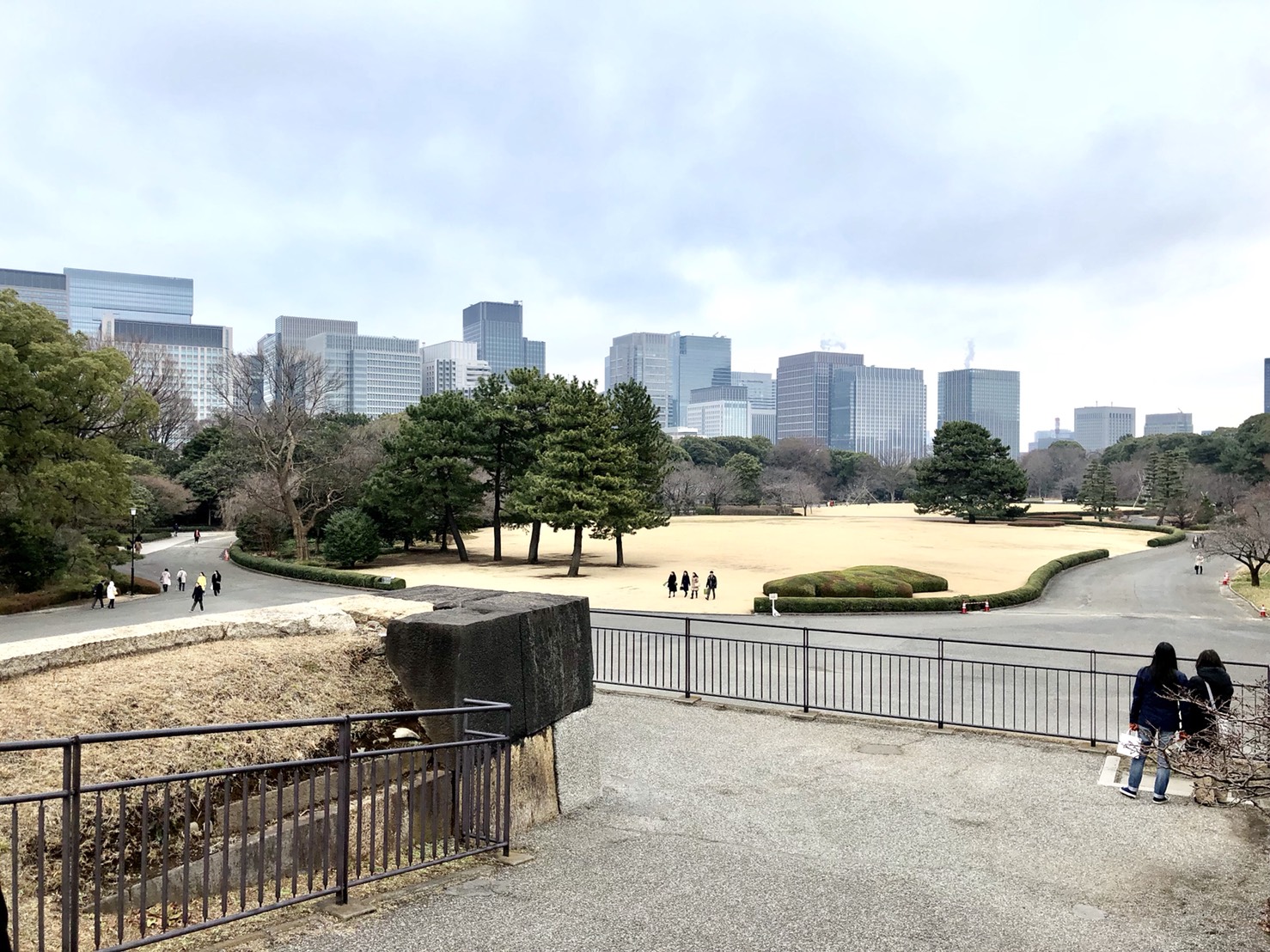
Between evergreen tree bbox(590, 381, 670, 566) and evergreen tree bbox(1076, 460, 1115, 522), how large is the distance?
186ft

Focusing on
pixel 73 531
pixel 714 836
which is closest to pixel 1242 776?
pixel 714 836

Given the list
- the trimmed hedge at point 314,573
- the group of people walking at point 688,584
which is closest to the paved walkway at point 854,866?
the group of people walking at point 688,584

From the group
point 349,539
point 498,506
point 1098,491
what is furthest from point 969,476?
point 349,539

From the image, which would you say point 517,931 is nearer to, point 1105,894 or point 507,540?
point 1105,894

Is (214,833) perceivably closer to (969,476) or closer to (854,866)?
(854,866)

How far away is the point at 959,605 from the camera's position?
31.0 meters

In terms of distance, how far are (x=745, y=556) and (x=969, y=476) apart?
4173cm

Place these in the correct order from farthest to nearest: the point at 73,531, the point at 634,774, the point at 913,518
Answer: the point at 913,518 < the point at 73,531 < the point at 634,774

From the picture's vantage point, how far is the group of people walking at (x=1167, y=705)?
789cm

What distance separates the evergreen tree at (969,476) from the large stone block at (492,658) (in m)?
82.6

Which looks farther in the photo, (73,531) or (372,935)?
(73,531)

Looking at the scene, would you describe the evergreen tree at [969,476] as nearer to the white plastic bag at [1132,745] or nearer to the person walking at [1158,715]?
the person walking at [1158,715]

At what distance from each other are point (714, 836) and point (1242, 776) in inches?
143

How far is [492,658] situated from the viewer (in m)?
6.67
